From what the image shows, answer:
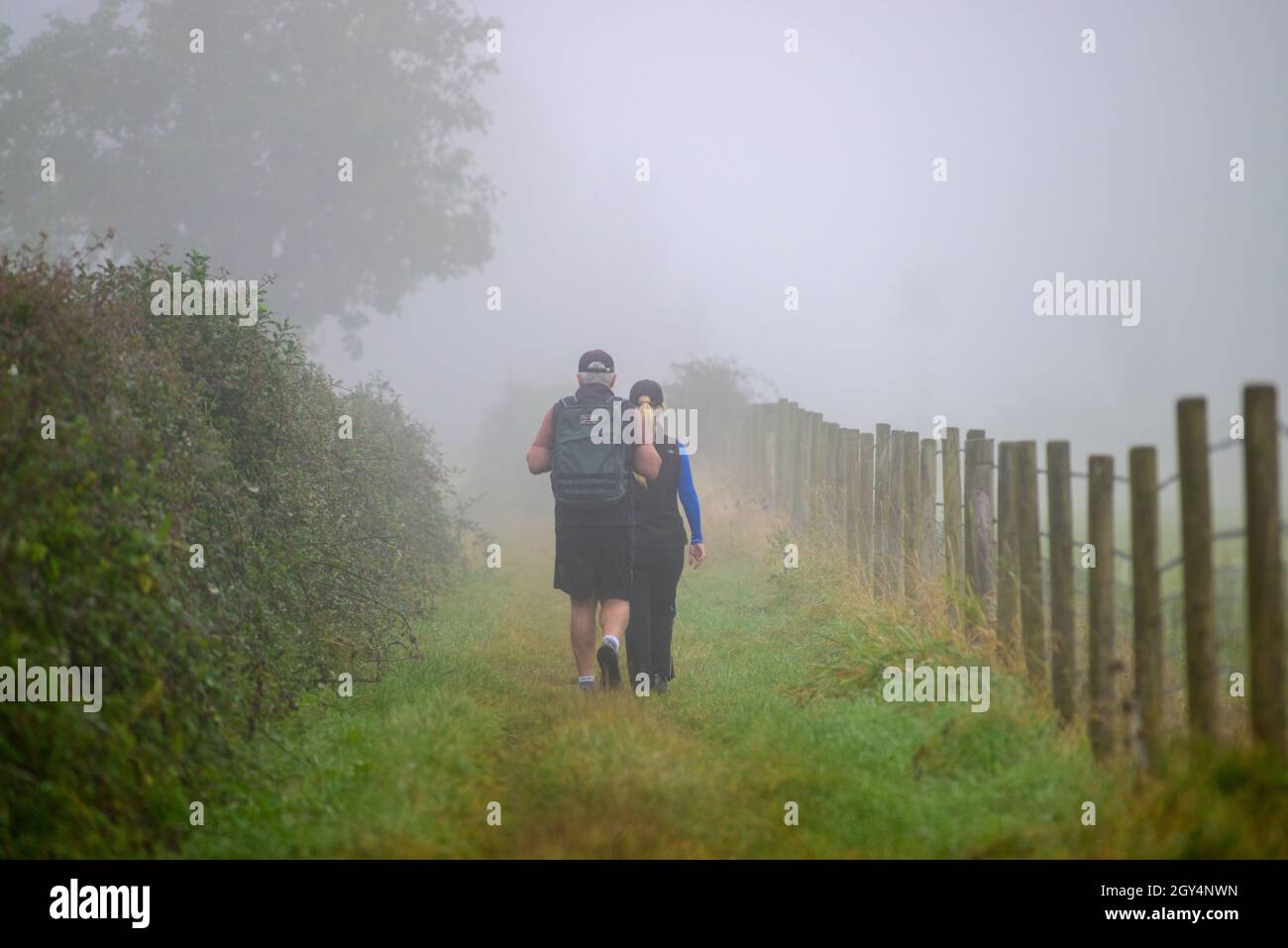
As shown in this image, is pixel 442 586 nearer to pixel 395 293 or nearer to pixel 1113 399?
pixel 395 293

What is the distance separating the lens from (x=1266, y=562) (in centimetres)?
454

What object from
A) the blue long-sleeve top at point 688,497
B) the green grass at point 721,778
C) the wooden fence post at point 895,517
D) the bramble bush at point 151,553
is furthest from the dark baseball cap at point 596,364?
the wooden fence post at point 895,517

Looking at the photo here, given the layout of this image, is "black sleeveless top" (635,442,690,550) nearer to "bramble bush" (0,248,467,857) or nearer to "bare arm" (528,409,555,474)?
"bare arm" (528,409,555,474)

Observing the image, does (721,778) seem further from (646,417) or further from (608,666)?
(646,417)

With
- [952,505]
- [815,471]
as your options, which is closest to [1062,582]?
[952,505]

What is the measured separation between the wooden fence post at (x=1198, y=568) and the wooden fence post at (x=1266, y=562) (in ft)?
0.81

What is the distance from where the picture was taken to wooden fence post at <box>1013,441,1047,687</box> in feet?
21.3

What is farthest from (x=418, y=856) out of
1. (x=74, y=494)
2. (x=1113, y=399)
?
(x=1113, y=399)

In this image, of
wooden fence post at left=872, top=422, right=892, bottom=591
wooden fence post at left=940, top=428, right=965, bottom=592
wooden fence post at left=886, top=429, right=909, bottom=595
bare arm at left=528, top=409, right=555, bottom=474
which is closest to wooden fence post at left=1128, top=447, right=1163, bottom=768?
wooden fence post at left=940, top=428, right=965, bottom=592

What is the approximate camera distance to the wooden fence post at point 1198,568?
Answer: 482cm

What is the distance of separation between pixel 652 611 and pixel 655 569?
32cm

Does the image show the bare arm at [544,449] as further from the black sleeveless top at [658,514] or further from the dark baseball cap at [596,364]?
the black sleeveless top at [658,514]
